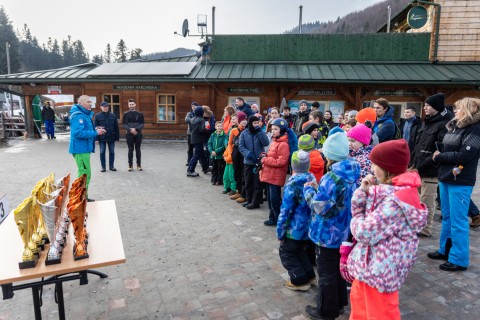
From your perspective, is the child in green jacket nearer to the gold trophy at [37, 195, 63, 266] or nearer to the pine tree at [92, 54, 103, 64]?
the gold trophy at [37, 195, 63, 266]

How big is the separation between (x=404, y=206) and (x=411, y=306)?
65.7 inches

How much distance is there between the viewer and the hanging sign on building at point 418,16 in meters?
15.5

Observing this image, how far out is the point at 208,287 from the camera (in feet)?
11.5

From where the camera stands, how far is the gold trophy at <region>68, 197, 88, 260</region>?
2.41 m

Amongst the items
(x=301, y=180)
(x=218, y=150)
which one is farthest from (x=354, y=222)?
(x=218, y=150)

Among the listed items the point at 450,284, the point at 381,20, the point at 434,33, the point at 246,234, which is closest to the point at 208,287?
the point at 246,234

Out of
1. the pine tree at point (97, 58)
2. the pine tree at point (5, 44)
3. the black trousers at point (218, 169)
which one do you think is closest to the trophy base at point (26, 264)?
the black trousers at point (218, 169)

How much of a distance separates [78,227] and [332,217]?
2070 mm

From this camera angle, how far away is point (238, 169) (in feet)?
22.9

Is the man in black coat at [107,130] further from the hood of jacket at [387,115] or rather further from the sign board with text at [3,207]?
the hood of jacket at [387,115]

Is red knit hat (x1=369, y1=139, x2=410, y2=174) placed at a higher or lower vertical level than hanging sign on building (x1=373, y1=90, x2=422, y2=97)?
lower

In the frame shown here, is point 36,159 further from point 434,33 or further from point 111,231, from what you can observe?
point 434,33

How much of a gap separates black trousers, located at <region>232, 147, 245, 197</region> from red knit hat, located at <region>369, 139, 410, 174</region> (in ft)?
15.4

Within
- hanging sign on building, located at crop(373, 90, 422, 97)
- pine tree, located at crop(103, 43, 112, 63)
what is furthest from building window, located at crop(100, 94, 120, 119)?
pine tree, located at crop(103, 43, 112, 63)
